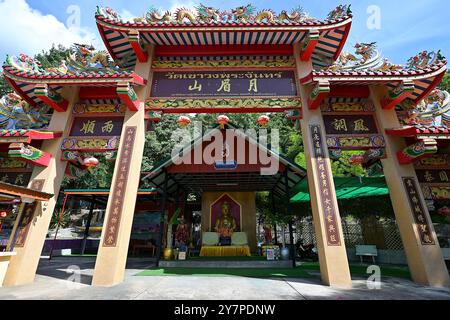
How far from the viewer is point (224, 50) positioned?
26.3 ft

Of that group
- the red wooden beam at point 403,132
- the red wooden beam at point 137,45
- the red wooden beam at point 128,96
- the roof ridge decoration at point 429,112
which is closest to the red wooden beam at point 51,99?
the red wooden beam at point 128,96

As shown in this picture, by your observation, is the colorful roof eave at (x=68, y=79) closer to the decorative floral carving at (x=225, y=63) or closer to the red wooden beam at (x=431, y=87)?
the decorative floral carving at (x=225, y=63)

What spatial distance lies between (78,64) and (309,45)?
24.2 feet

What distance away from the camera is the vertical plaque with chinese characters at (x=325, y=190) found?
595cm

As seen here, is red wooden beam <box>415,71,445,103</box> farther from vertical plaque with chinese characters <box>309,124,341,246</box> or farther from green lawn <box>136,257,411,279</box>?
green lawn <box>136,257,411,279</box>

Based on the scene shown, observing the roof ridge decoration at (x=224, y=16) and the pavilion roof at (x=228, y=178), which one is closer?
the roof ridge decoration at (x=224, y=16)

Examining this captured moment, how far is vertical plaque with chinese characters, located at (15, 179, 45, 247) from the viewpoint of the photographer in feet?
19.8

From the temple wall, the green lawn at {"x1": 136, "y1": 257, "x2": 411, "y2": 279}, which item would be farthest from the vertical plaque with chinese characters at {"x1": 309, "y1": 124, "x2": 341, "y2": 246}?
the temple wall

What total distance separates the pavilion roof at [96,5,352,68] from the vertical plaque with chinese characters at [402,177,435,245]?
4894 mm

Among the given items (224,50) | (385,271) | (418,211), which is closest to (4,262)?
(224,50)

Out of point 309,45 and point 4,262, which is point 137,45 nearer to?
point 309,45

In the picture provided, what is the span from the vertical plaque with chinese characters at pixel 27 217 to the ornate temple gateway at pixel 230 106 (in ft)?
0.10
